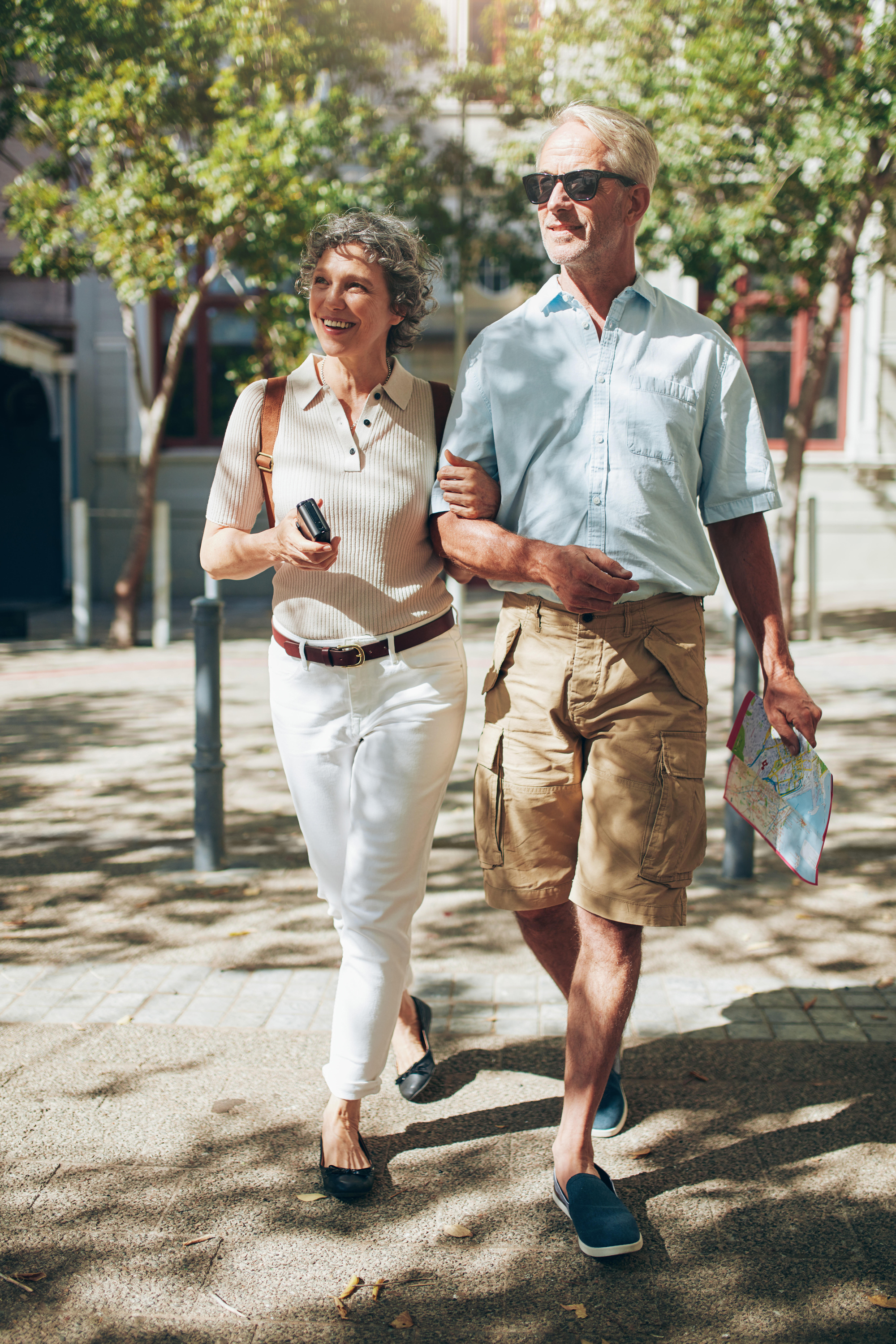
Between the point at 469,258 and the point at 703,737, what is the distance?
13.2 m

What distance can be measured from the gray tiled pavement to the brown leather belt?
4.38 ft

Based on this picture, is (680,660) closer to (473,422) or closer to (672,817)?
(672,817)

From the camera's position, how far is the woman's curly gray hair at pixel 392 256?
2768 millimetres

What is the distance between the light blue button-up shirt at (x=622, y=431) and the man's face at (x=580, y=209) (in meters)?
0.11

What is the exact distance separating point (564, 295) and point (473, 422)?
1.10 feet

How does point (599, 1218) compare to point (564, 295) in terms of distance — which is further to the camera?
point (564, 295)

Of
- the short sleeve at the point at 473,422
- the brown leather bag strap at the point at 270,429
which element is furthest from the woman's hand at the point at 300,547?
the short sleeve at the point at 473,422

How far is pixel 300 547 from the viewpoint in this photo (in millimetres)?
2523

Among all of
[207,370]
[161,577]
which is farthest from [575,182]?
[207,370]

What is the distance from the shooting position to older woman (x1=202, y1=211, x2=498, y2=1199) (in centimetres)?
277

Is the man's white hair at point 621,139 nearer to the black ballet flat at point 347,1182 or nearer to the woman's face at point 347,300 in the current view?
the woman's face at point 347,300

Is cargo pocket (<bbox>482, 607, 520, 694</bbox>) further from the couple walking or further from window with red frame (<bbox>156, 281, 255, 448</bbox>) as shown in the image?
window with red frame (<bbox>156, 281, 255, 448</bbox>)

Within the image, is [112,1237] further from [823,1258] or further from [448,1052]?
[823,1258]

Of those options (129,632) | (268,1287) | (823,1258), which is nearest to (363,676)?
(268,1287)
